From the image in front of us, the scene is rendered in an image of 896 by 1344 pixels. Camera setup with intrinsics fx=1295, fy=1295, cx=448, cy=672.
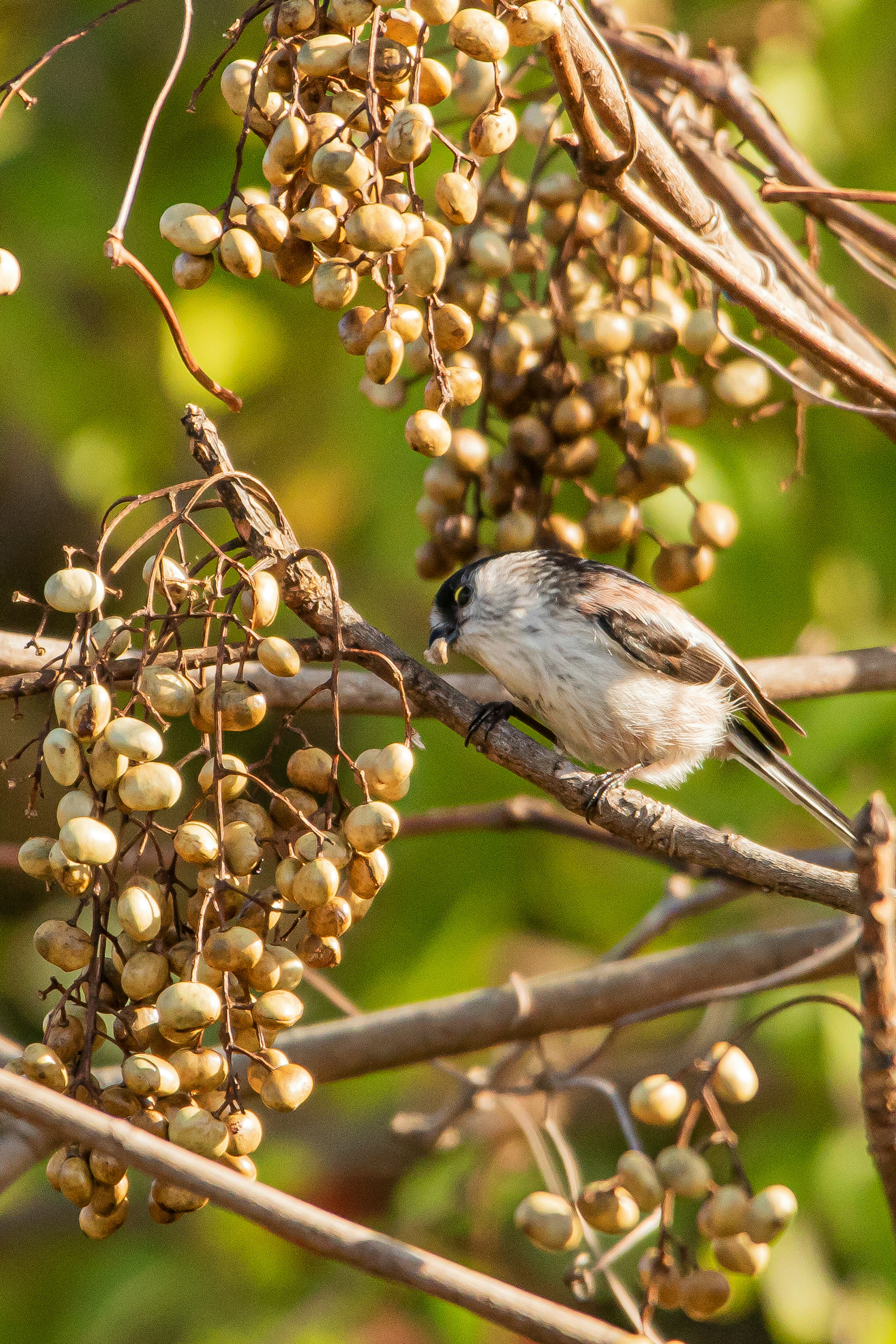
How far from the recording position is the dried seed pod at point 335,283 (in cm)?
134

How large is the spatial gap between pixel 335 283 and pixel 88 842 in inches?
24.4

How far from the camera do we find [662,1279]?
5.44 feet

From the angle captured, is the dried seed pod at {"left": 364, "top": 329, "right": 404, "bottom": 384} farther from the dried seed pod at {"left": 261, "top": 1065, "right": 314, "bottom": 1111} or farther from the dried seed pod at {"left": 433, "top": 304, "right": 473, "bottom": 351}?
the dried seed pod at {"left": 261, "top": 1065, "right": 314, "bottom": 1111}

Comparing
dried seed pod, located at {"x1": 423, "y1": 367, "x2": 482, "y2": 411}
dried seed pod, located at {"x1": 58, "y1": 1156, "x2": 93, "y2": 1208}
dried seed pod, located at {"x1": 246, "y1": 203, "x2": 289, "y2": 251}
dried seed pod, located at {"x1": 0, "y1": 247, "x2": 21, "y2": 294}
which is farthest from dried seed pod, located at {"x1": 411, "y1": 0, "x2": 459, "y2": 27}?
dried seed pod, located at {"x1": 58, "y1": 1156, "x2": 93, "y2": 1208}

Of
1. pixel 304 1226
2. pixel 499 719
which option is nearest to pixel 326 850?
pixel 304 1226

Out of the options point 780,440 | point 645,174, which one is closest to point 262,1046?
point 645,174

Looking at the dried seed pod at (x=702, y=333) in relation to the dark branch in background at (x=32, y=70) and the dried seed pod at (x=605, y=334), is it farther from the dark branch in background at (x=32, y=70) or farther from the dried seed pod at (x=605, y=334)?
the dark branch in background at (x=32, y=70)

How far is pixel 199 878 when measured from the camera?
4.05 feet

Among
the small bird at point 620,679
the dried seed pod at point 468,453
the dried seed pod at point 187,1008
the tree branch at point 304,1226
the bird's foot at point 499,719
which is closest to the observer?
the tree branch at point 304,1226

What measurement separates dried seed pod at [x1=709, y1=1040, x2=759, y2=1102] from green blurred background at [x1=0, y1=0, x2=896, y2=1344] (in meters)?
0.65

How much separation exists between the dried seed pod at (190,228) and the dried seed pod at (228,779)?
1.42 ft

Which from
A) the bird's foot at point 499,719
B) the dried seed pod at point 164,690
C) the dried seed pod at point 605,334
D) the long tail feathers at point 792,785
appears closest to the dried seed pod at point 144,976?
the dried seed pod at point 164,690

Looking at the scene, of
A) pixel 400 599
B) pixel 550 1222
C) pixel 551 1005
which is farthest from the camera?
pixel 400 599

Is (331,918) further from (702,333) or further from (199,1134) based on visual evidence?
(702,333)
